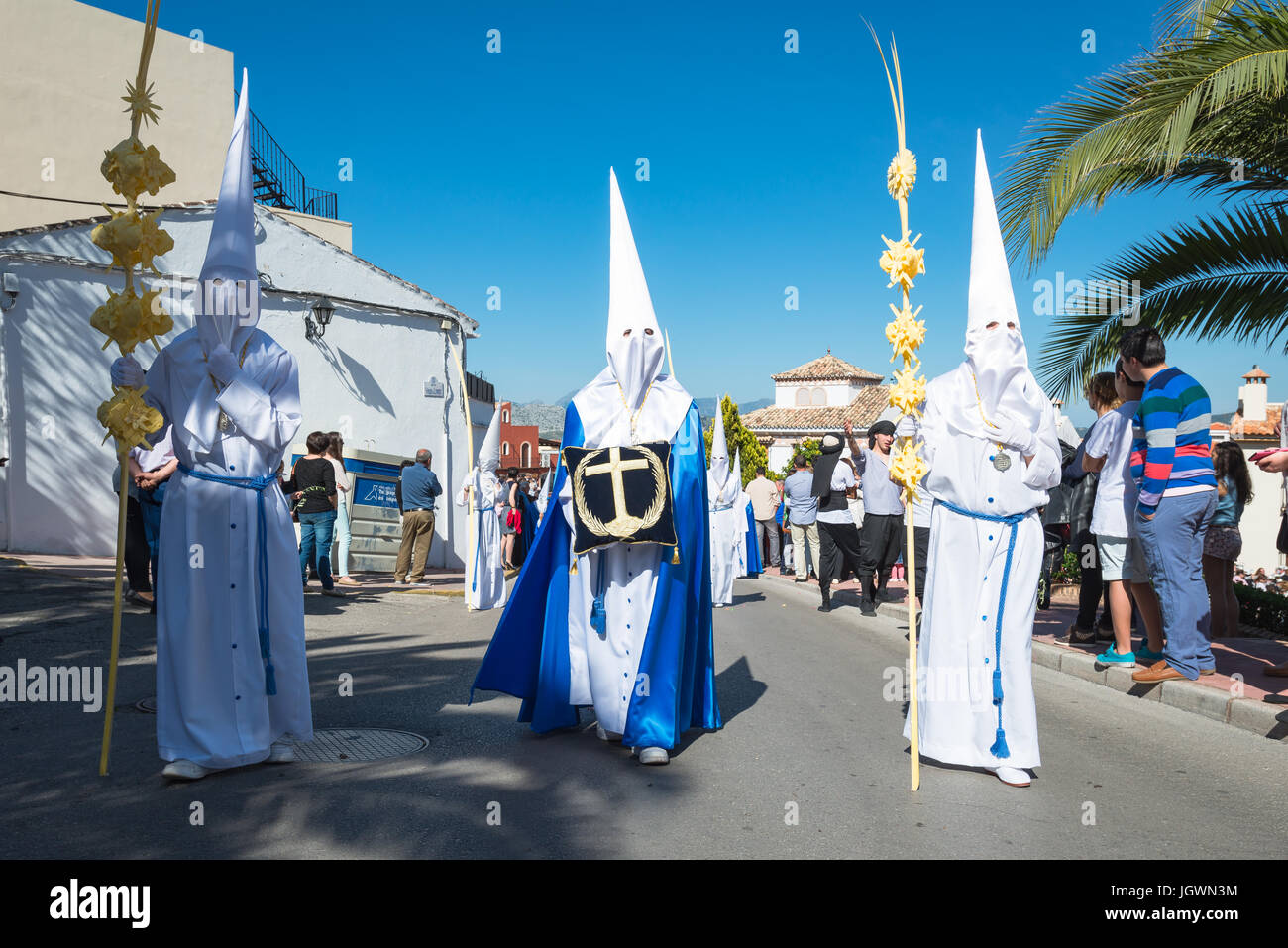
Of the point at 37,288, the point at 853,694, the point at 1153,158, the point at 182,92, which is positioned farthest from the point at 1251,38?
the point at 182,92

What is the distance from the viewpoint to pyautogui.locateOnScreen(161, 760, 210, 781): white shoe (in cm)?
463

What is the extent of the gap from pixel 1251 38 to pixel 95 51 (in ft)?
68.4

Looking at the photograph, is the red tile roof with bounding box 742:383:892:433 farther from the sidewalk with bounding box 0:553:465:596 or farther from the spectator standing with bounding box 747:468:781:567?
the sidewalk with bounding box 0:553:465:596

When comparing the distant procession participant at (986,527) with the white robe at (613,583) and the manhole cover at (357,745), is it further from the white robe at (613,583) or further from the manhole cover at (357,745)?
the manhole cover at (357,745)

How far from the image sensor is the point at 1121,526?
7355mm

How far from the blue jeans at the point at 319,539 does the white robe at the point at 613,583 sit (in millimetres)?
7352

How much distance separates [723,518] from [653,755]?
9.97 meters

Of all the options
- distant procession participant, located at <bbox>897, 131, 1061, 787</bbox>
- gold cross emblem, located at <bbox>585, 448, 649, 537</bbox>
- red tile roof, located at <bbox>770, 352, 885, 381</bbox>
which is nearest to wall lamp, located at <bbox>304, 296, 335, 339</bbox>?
gold cross emblem, located at <bbox>585, 448, 649, 537</bbox>

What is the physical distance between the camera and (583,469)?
5734 mm

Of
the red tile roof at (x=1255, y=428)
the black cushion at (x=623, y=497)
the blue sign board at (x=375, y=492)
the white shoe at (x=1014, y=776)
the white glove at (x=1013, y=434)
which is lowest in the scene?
the white shoe at (x=1014, y=776)

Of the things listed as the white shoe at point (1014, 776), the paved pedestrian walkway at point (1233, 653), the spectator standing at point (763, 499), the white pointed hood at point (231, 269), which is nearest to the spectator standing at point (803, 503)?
the spectator standing at point (763, 499)

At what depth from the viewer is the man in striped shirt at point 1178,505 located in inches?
258

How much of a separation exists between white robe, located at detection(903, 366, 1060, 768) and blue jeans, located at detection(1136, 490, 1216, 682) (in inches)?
72.5
